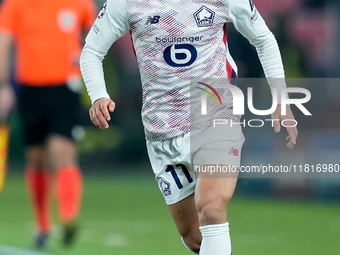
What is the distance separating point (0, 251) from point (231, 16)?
3.39 metres

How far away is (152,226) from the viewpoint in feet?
29.9

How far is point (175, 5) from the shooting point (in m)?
4.71

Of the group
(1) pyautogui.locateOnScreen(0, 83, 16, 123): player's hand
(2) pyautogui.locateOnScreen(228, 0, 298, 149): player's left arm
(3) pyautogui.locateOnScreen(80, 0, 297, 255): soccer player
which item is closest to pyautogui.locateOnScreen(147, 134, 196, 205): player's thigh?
(3) pyautogui.locateOnScreen(80, 0, 297, 255): soccer player

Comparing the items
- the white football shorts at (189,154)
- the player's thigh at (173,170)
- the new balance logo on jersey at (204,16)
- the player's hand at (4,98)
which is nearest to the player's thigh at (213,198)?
the white football shorts at (189,154)

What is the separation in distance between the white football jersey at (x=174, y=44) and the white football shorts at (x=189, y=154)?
66 millimetres

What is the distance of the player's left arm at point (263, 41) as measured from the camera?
15.4ft

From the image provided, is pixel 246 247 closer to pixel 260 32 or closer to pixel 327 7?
pixel 260 32

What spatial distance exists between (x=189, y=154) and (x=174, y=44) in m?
0.54

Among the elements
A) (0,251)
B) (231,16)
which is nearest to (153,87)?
(231,16)

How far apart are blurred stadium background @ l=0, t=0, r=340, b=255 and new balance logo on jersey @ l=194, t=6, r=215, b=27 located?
310 cm

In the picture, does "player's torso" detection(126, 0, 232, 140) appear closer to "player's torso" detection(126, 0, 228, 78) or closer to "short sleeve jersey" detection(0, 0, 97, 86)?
"player's torso" detection(126, 0, 228, 78)

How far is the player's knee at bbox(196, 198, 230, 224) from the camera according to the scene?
432 cm

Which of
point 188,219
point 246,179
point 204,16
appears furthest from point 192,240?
point 246,179

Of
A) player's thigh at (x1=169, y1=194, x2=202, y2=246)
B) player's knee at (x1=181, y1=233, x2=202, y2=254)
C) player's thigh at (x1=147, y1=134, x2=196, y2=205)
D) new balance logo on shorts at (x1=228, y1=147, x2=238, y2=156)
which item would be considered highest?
new balance logo on shorts at (x1=228, y1=147, x2=238, y2=156)
